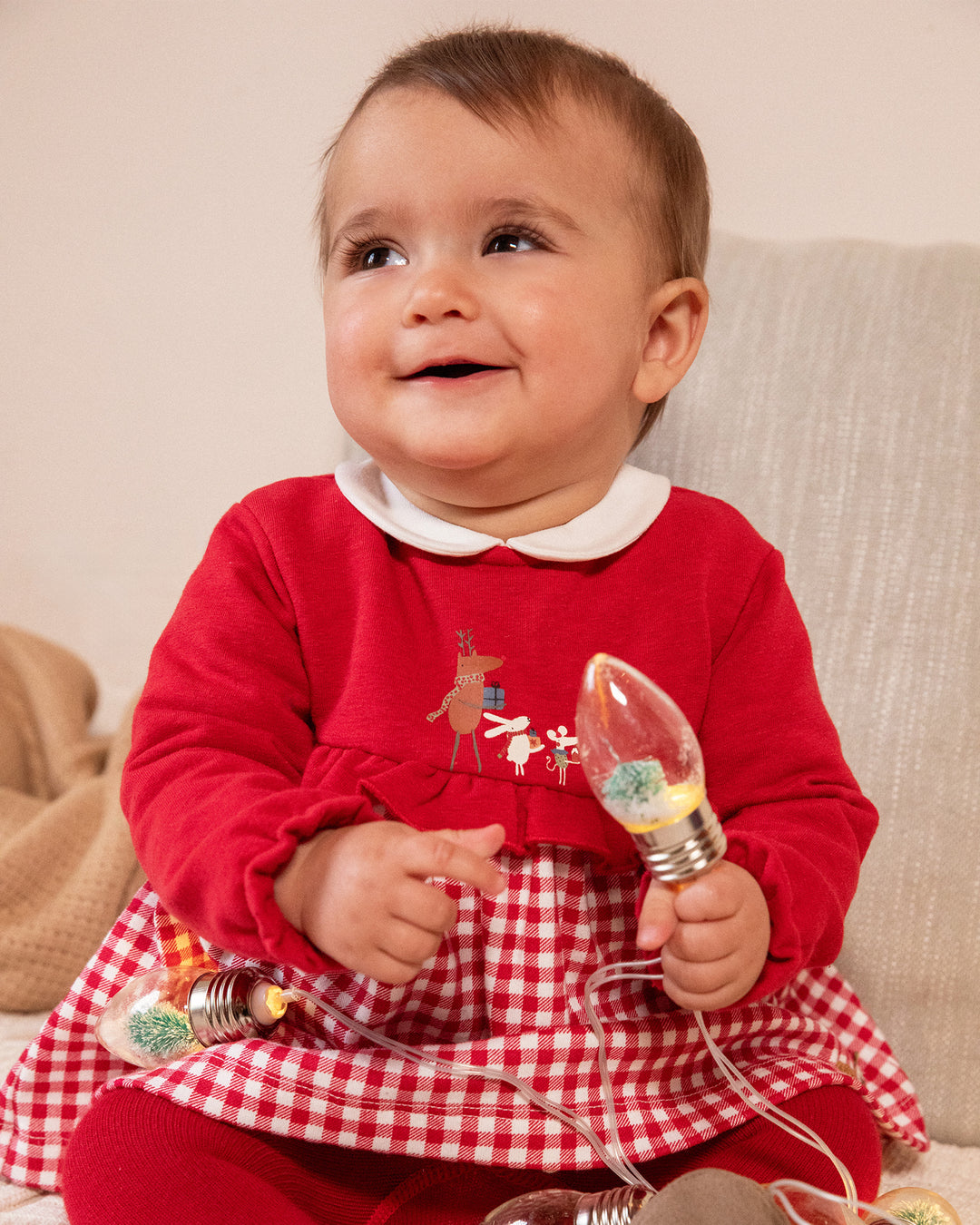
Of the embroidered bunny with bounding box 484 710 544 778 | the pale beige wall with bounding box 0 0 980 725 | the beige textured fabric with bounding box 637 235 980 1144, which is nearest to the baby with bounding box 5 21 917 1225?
the embroidered bunny with bounding box 484 710 544 778

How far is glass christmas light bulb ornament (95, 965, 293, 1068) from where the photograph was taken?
2.07ft

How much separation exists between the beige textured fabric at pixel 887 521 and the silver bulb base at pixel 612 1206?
1.28 feet

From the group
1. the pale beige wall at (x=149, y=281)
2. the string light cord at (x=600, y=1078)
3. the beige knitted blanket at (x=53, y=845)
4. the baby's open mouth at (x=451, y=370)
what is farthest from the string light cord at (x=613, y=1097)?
the pale beige wall at (x=149, y=281)

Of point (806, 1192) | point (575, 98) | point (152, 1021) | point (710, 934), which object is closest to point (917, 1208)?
point (806, 1192)

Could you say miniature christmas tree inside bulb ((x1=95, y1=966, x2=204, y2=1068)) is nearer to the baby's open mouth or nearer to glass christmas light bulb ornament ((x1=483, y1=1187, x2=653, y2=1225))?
glass christmas light bulb ornament ((x1=483, y1=1187, x2=653, y2=1225))

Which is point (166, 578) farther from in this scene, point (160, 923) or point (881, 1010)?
point (881, 1010)

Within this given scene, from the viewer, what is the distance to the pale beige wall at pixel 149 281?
57.6 inches

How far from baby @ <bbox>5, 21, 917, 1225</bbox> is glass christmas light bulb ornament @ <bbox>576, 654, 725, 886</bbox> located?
5 centimetres

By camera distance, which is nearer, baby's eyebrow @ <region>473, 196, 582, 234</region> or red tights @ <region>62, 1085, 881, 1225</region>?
red tights @ <region>62, 1085, 881, 1225</region>

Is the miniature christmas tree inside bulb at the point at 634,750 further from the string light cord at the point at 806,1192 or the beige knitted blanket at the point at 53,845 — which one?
the beige knitted blanket at the point at 53,845

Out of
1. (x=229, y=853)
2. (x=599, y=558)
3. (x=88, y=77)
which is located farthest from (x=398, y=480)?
(x=88, y=77)

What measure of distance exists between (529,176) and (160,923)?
502mm

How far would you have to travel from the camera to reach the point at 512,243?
0.67m

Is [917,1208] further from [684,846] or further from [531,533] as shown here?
[531,533]
